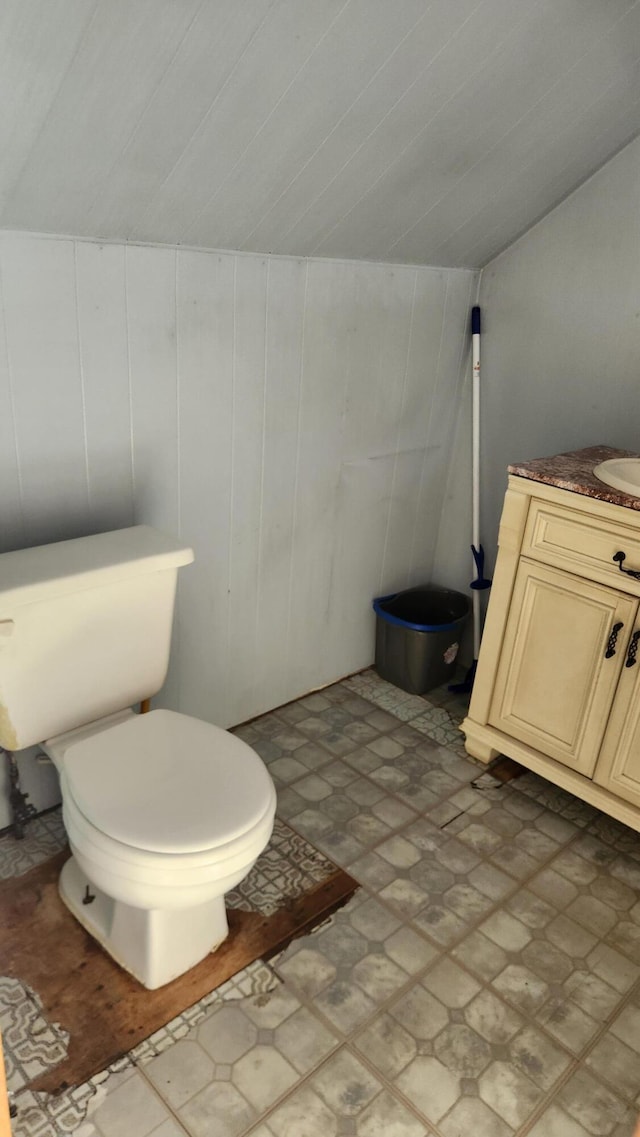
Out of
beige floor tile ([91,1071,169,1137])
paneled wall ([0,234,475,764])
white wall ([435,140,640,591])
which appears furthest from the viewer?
white wall ([435,140,640,591])

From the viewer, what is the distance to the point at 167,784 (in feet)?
4.68

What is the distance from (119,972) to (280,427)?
4.33 feet

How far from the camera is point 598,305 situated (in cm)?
212

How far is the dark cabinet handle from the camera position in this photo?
178 cm

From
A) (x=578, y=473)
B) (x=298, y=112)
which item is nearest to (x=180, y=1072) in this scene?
(x=578, y=473)

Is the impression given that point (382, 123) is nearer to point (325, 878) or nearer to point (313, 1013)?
point (325, 878)

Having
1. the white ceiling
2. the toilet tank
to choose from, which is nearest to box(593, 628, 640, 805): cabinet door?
the toilet tank

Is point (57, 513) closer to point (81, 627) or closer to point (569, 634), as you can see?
point (81, 627)

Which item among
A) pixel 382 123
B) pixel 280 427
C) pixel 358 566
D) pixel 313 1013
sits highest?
pixel 382 123

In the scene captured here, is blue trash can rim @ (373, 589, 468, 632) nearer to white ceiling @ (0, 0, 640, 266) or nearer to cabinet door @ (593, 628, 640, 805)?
cabinet door @ (593, 628, 640, 805)

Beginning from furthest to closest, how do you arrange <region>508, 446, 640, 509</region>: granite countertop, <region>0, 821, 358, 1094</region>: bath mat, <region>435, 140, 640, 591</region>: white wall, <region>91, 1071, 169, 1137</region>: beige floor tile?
<region>435, 140, 640, 591</region>: white wall → <region>508, 446, 640, 509</region>: granite countertop → <region>0, 821, 358, 1094</region>: bath mat → <region>91, 1071, 169, 1137</region>: beige floor tile

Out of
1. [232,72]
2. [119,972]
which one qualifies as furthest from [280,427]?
[119,972]

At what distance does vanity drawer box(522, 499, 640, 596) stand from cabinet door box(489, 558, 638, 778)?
32 millimetres

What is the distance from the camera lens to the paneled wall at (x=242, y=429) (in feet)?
5.24
